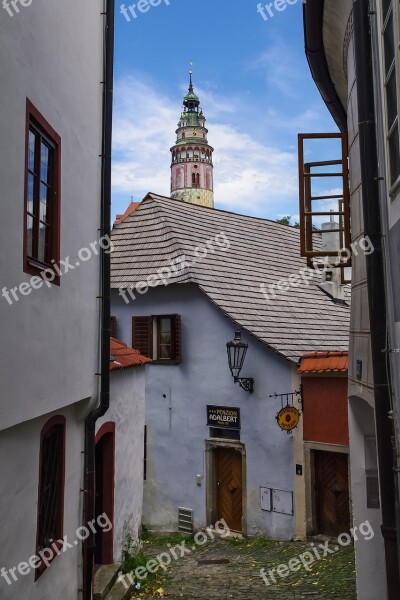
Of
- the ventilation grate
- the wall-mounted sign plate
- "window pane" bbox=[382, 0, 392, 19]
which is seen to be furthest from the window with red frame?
the ventilation grate

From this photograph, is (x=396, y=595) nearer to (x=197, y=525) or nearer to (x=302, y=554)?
(x=302, y=554)

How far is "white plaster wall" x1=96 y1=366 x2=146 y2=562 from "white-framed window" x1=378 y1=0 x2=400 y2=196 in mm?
5286

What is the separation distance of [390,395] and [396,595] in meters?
2.06

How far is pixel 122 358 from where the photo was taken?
9.65 meters

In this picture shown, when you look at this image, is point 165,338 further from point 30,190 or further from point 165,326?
point 30,190

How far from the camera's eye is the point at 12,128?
4664mm

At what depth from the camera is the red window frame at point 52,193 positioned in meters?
5.06

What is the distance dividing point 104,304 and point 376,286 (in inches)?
145

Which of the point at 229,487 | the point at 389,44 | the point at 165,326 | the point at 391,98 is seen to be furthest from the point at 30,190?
the point at 229,487

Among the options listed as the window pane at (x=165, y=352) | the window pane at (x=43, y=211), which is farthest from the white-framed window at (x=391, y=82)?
the window pane at (x=165, y=352)

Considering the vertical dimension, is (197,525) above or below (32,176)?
below

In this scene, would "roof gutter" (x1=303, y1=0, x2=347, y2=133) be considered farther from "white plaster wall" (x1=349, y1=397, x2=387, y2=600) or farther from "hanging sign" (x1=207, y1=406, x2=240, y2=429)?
"hanging sign" (x1=207, y1=406, x2=240, y2=429)

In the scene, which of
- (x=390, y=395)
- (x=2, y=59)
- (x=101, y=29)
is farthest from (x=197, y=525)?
(x=2, y=59)

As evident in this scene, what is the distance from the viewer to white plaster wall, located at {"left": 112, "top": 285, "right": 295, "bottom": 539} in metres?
13.1
